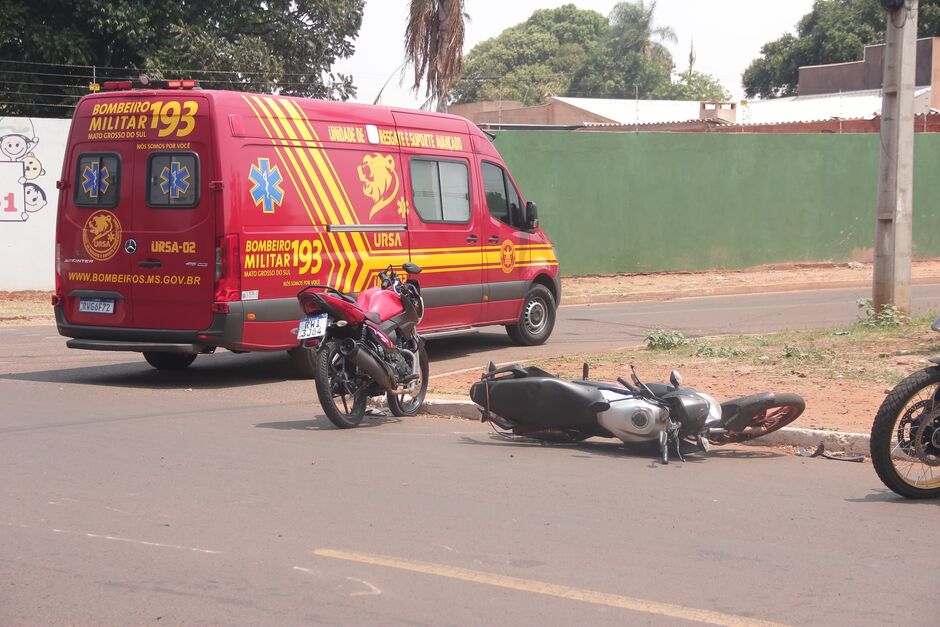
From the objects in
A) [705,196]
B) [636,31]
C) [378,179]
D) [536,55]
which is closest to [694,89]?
[636,31]

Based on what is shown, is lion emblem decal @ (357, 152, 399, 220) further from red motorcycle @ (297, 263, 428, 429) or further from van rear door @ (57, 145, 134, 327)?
red motorcycle @ (297, 263, 428, 429)

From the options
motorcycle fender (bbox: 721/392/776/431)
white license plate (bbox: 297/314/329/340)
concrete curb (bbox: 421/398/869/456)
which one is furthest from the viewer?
white license plate (bbox: 297/314/329/340)

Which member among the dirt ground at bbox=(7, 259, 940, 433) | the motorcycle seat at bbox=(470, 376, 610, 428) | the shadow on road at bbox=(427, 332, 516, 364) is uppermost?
the motorcycle seat at bbox=(470, 376, 610, 428)

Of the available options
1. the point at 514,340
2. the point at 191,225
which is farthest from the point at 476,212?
the point at 191,225

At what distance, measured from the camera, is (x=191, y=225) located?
10.3 metres

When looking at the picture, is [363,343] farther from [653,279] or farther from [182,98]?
[653,279]

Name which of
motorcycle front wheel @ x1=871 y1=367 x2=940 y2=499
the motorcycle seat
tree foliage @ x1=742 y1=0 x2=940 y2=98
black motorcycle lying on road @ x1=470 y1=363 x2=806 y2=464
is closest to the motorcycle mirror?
black motorcycle lying on road @ x1=470 y1=363 x2=806 y2=464

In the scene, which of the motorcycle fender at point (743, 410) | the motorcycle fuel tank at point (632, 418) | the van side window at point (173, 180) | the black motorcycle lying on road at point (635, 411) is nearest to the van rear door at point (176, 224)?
the van side window at point (173, 180)

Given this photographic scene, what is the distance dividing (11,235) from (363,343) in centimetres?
1209

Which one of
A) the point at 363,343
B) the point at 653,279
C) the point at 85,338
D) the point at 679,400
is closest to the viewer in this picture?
the point at 679,400

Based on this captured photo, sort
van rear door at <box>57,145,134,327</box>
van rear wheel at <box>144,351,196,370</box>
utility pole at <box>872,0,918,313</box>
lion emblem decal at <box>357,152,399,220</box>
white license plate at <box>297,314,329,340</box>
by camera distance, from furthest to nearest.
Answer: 1. utility pole at <box>872,0,918,313</box>
2. van rear wheel at <box>144,351,196,370</box>
3. lion emblem decal at <box>357,152,399,220</box>
4. van rear door at <box>57,145,134,327</box>
5. white license plate at <box>297,314,329,340</box>

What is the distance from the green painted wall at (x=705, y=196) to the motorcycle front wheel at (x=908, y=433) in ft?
50.8

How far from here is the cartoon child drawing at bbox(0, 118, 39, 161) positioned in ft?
60.6

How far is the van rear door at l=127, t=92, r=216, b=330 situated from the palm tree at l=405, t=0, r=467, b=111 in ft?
40.3
